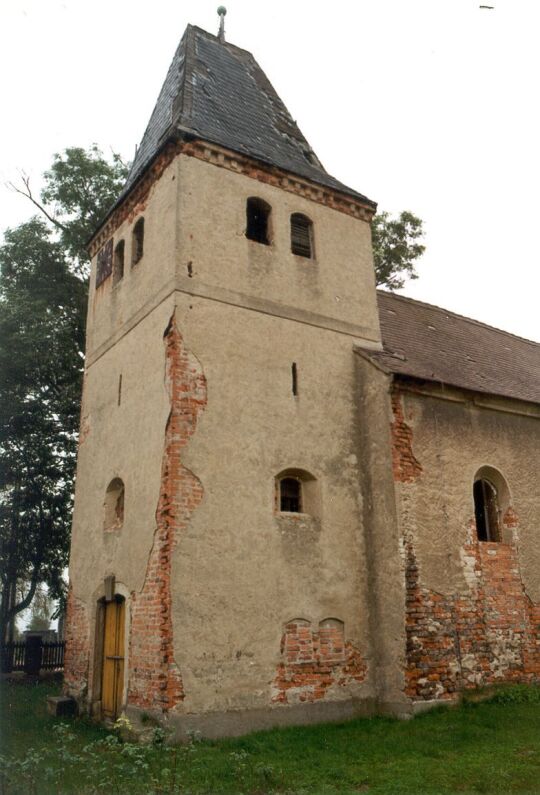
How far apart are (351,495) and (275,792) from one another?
225 inches

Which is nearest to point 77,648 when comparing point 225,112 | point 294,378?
point 294,378

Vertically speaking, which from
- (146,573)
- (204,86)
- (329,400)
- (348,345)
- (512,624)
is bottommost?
(512,624)

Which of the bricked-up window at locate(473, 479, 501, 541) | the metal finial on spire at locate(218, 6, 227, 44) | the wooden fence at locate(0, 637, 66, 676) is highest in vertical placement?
the metal finial on spire at locate(218, 6, 227, 44)

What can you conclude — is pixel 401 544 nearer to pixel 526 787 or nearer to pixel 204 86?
pixel 526 787

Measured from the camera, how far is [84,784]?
669 centimetres

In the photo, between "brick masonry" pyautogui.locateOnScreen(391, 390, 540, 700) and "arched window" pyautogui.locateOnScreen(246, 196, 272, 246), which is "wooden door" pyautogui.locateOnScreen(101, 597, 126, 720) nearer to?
"brick masonry" pyautogui.locateOnScreen(391, 390, 540, 700)

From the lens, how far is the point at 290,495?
38.3ft

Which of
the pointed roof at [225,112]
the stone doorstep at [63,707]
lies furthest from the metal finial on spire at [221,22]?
the stone doorstep at [63,707]

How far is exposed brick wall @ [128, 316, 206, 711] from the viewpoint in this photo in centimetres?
944

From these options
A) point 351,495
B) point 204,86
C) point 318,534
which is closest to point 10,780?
point 318,534

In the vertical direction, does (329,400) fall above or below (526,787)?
above

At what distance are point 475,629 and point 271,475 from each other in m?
4.39

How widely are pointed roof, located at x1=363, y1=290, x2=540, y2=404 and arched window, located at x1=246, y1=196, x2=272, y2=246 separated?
121 inches

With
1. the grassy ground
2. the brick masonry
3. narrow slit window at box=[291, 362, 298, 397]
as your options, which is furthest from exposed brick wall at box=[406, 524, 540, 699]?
narrow slit window at box=[291, 362, 298, 397]
